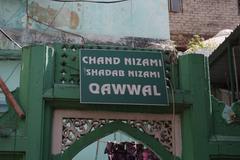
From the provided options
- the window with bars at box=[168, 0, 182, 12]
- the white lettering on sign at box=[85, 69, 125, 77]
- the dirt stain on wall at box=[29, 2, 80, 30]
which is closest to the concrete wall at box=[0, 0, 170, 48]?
the dirt stain on wall at box=[29, 2, 80, 30]

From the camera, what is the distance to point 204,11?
16875mm

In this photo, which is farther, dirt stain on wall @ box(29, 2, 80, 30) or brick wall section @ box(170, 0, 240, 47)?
brick wall section @ box(170, 0, 240, 47)

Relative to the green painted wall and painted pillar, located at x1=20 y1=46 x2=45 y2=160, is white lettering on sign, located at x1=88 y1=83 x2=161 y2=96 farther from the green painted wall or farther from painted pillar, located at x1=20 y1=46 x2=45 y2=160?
Answer: painted pillar, located at x1=20 y1=46 x2=45 y2=160

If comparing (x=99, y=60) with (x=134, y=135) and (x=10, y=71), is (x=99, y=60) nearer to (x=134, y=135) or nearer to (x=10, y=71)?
(x=134, y=135)

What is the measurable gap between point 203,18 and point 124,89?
1182 cm

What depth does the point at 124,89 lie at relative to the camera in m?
5.45

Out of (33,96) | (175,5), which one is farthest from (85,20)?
(175,5)

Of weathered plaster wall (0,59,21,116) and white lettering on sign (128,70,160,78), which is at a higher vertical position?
weathered plaster wall (0,59,21,116)

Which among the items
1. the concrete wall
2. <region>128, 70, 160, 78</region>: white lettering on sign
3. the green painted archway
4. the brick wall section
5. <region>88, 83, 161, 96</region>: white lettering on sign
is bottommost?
the green painted archway

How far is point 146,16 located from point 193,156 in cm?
559

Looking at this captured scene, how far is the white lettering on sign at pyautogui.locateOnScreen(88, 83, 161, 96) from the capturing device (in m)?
5.40

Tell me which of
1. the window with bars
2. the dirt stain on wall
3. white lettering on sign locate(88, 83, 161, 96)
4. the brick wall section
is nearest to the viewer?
white lettering on sign locate(88, 83, 161, 96)

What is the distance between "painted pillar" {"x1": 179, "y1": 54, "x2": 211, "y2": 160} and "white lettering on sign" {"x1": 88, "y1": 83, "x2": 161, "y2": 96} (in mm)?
417

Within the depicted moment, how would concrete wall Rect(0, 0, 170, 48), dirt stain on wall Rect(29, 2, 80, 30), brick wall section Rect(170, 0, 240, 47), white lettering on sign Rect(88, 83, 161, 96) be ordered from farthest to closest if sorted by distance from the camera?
brick wall section Rect(170, 0, 240, 47)
dirt stain on wall Rect(29, 2, 80, 30)
concrete wall Rect(0, 0, 170, 48)
white lettering on sign Rect(88, 83, 161, 96)
